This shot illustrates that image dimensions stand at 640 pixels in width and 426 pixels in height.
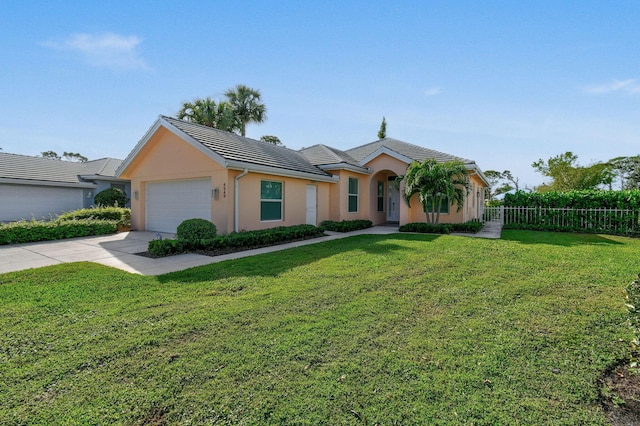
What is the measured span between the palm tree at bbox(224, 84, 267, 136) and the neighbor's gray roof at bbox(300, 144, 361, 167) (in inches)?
383

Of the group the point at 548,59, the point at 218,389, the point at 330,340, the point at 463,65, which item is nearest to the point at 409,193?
the point at 463,65

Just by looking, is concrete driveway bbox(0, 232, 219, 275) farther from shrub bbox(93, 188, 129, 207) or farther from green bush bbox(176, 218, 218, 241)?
shrub bbox(93, 188, 129, 207)

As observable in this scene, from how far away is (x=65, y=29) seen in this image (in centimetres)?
956

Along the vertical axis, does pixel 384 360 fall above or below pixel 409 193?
below

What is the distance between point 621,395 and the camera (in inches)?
104

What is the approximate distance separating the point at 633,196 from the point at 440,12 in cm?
1252

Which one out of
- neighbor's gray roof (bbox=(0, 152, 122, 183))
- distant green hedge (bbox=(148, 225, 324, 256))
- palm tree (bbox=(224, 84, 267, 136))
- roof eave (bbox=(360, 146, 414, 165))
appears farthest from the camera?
palm tree (bbox=(224, 84, 267, 136))

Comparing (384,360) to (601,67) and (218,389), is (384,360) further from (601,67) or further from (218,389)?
(601,67)

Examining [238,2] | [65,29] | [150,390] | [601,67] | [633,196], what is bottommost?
[150,390]

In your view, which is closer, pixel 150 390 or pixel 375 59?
pixel 150 390

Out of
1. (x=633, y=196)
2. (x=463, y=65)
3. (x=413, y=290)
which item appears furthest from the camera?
(x=633, y=196)

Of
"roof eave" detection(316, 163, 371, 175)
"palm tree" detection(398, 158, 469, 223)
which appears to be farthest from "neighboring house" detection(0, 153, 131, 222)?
"palm tree" detection(398, 158, 469, 223)

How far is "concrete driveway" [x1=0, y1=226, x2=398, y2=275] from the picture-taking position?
287 inches

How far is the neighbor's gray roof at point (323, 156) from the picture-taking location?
1653 centimetres
